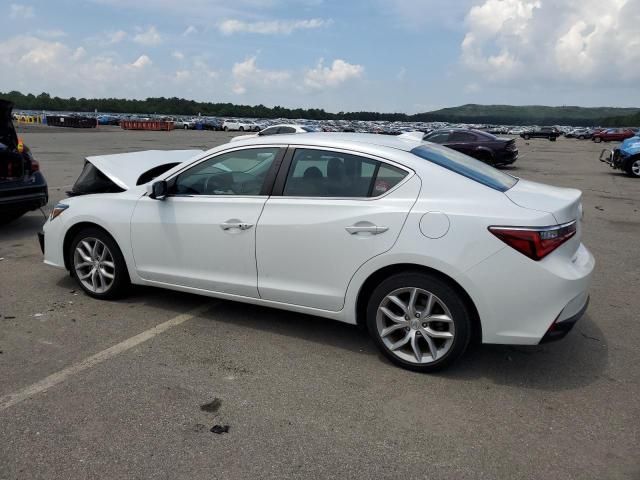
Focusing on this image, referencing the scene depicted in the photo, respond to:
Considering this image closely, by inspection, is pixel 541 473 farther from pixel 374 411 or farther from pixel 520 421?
pixel 374 411

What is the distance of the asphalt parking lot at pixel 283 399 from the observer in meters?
2.74

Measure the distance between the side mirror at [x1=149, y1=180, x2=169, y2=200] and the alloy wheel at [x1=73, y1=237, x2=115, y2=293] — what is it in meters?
0.81

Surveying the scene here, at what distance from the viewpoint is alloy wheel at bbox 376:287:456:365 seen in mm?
3553

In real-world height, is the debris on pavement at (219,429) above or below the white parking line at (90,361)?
below

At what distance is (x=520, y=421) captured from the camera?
10.3 ft

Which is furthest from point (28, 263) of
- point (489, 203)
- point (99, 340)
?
point (489, 203)

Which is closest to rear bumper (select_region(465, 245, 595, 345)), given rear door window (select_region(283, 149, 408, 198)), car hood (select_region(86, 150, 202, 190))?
rear door window (select_region(283, 149, 408, 198))

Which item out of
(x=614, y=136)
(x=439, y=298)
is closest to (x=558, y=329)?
(x=439, y=298)

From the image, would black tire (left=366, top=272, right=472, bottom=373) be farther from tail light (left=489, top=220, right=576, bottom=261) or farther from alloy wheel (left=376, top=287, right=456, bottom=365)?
tail light (left=489, top=220, right=576, bottom=261)

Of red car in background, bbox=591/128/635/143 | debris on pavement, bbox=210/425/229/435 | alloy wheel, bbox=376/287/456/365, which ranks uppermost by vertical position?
red car in background, bbox=591/128/635/143

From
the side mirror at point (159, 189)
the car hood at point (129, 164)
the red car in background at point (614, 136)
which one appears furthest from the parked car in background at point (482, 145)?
the red car in background at point (614, 136)

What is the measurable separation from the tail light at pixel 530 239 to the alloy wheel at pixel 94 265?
3406mm

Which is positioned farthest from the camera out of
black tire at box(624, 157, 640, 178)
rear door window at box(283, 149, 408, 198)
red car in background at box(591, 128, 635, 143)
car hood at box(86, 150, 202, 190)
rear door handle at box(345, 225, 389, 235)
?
red car in background at box(591, 128, 635, 143)

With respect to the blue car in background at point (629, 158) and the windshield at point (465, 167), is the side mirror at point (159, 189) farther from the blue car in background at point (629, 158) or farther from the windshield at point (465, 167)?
the blue car in background at point (629, 158)
